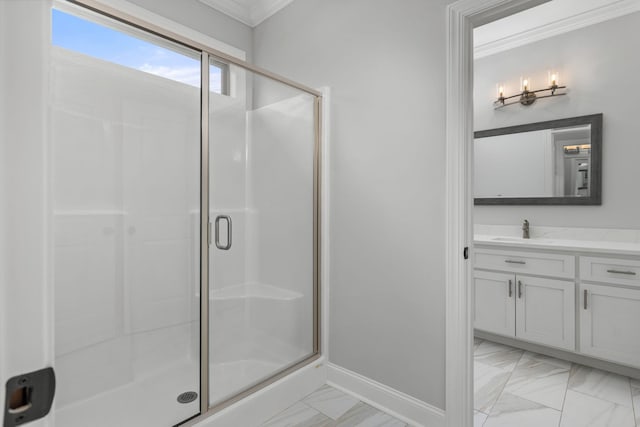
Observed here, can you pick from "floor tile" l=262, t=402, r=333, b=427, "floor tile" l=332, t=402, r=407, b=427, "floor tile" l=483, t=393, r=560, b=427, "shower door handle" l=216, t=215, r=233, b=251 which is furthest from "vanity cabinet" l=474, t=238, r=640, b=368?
"shower door handle" l=216, t=215, r=233, b=251

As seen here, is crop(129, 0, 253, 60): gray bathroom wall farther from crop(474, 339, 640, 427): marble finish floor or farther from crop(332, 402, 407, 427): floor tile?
crop(474, 339, 640, 427): marble finish floor

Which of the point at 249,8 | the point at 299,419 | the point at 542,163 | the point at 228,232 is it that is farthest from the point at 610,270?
the point at 249,8

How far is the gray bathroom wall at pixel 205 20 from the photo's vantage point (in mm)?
2289

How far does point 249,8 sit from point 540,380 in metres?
3.35

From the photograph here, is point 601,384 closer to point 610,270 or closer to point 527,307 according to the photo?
point 527,307

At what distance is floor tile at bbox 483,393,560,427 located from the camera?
183cm

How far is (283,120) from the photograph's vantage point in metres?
2.21

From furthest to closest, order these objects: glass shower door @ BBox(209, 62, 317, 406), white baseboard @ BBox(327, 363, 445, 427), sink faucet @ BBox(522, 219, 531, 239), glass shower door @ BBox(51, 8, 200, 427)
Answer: sink faucet @ BBox(522, 219, 531, 239) → glass shower door @ BBox(209, 62, 317, 406) → white baseboard @ BBox(327, 363, 445, 427) → glass shower door @ BBox(51, 8, 200, 427)

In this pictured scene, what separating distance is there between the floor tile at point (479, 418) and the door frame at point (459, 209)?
21 cm

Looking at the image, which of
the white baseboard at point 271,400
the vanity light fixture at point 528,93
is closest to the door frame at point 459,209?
the white baseboard at point 271,400

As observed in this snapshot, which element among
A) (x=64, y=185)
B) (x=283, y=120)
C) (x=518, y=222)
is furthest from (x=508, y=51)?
(x=64, y=185)

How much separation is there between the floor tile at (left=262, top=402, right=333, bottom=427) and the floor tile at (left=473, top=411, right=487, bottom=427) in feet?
2.50

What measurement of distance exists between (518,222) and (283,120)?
2.29 meters

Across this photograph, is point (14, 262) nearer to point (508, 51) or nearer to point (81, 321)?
point (81, 321)
